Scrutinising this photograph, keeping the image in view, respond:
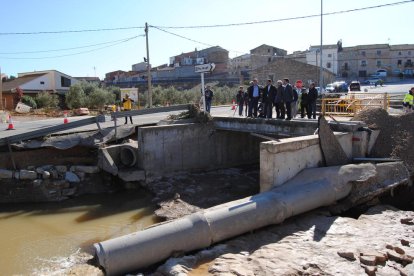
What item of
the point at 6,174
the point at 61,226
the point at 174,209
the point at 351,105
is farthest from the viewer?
the point at 351,105

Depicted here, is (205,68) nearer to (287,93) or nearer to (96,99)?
(287,93)

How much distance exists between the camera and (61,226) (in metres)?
12.0

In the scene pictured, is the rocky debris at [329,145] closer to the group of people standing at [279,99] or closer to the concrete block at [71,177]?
the group of people standing at [279,99]

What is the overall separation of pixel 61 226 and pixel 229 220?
571 centimetres

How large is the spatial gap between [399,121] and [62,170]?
1214 centimetres

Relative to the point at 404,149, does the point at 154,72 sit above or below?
above

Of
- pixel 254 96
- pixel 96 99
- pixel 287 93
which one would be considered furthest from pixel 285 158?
pixel 96 99

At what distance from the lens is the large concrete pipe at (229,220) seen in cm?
770

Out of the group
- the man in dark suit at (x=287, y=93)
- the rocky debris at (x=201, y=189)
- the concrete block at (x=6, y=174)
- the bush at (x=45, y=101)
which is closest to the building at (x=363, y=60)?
the bush at (x=45, y=101)

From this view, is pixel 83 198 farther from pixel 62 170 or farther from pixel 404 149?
pixel 404 149

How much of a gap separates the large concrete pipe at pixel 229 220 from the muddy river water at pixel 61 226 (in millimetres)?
2322

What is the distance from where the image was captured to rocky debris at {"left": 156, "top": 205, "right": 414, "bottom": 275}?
24.9 ft

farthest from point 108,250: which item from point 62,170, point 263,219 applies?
point 62,170

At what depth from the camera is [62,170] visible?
1520 cm
